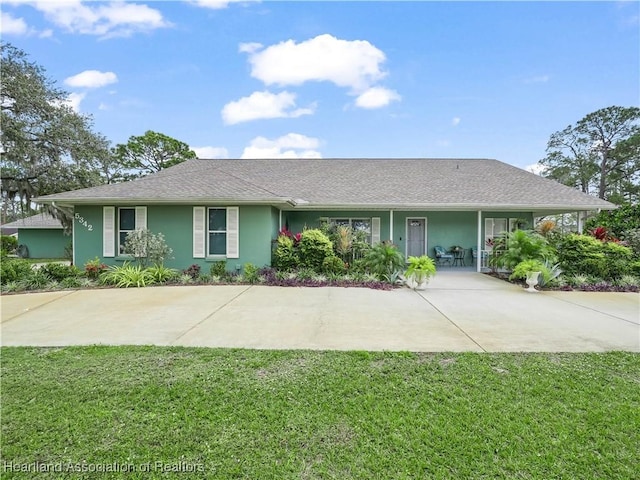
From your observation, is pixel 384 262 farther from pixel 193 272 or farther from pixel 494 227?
pixel 494 227

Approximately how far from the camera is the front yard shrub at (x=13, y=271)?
333 inches

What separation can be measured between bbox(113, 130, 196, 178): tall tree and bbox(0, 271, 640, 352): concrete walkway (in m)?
23.1

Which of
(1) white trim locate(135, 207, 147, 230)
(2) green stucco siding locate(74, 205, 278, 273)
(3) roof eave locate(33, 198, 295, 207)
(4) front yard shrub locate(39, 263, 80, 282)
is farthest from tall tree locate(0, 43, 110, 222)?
(4) front yard shrub locate(39, 263, 80, 282)

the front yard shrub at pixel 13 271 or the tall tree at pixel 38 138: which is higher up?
the tall tree at pixel 38 138

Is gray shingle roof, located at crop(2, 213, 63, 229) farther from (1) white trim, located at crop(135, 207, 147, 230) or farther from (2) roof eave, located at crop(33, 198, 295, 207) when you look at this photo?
(1) white trim, located at crop(135, 207, 147, 230)

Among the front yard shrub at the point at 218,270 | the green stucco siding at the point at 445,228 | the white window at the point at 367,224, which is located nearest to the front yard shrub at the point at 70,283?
the front yard shrub at the point at 218,270

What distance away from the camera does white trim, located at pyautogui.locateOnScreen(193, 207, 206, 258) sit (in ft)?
33.8

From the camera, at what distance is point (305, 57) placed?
44.5 feet

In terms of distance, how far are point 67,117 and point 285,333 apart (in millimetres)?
15993

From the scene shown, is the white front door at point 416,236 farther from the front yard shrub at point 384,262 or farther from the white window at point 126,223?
the white window at point 126,223

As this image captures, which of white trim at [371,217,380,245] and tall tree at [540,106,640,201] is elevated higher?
tall tree at [540,106,640,201]

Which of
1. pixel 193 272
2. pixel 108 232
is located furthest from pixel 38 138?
pixel 193 272

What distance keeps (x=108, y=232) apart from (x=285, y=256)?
6.00m

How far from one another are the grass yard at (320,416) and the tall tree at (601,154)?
27968 millimetres
